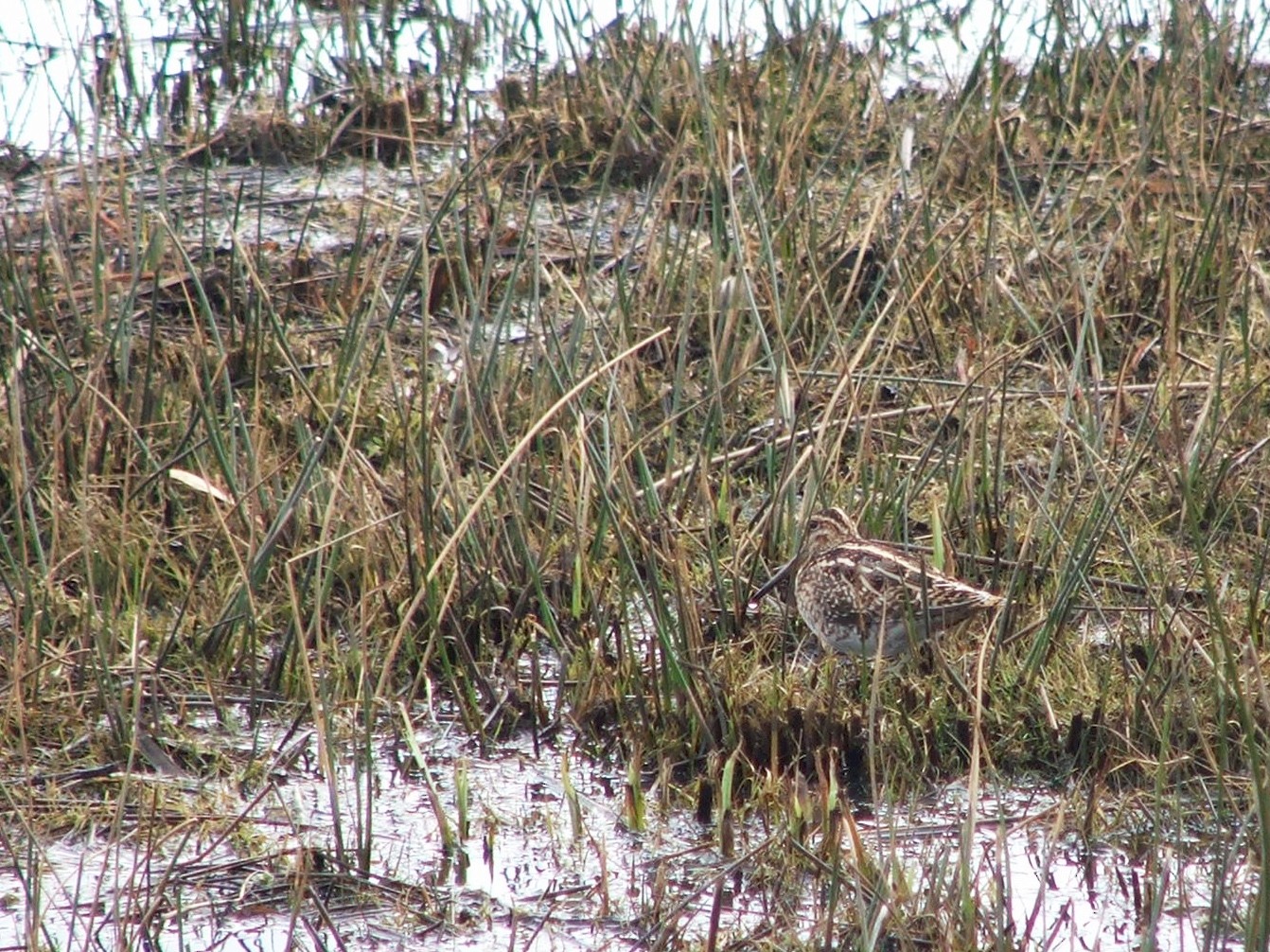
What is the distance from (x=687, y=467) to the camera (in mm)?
5082

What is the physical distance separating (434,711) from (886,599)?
107cm

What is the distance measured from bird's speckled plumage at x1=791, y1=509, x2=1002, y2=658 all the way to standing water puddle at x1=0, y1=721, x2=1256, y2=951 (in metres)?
0.56

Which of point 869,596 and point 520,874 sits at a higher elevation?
point 869,596

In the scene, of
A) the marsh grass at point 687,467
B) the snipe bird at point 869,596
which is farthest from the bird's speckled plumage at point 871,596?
the marsh grass at point 687,467

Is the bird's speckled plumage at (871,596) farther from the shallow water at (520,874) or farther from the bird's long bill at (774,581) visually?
the shallow water at (520,874)

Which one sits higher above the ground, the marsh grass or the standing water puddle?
the marsh grass

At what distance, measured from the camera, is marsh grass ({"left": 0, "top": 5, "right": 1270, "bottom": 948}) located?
3965 millimetres

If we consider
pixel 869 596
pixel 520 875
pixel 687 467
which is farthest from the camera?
pixel 687 467

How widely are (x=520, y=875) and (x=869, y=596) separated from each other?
1.19m

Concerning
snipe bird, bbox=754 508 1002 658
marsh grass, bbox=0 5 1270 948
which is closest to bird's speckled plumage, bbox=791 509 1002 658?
snipe bird, bbox=754 508 1002 658

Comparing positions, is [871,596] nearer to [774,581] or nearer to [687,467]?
[774,581]

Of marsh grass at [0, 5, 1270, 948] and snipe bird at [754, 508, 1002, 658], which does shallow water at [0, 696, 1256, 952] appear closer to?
marsh grass at [0, 5, 1270, 948]

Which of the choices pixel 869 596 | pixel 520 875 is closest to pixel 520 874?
pixel 520 875

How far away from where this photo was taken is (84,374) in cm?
533
